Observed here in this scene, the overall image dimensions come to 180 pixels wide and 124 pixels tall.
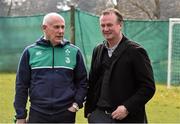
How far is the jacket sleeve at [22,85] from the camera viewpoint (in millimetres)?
4500

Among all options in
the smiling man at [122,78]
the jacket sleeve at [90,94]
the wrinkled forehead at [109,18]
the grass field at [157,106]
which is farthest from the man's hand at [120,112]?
the grass field at [157,106]

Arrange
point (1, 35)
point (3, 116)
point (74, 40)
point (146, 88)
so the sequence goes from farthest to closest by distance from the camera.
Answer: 1. point (1, 35)
2. point (74, 40)
3. point (3, 116)
4. point (146, 88)

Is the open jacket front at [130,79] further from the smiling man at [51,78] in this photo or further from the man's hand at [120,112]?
the smiling man at [51,78]

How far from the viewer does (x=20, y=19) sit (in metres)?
17.5


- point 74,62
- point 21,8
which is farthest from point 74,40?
point 21,8

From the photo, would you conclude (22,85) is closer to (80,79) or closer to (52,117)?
(52,117)

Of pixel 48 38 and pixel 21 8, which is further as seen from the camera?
pixel 21 8

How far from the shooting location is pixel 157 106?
9977 mm

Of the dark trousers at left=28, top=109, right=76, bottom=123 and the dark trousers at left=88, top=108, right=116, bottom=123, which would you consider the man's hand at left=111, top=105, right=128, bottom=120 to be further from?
the dark trousers at left=28, top=109, right=76, bottom=123

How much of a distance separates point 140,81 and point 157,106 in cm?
570

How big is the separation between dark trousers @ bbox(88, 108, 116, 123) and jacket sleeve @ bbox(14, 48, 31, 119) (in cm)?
60

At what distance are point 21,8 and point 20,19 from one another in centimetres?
2279

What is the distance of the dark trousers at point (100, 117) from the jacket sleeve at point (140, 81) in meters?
0.21

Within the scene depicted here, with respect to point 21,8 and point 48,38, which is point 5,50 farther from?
point 21,8
